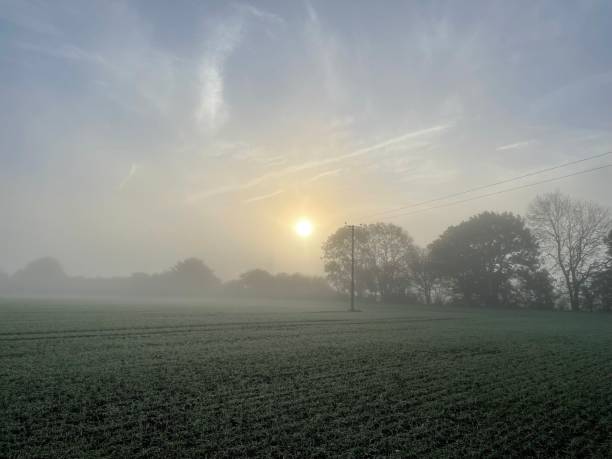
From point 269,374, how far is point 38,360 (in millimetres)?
→ 8771

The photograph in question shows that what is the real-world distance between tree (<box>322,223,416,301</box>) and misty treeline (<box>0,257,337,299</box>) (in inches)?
952

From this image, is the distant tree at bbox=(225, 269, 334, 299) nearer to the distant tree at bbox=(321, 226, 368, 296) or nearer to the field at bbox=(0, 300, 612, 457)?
the distant tree at bbox=(321, 226, 368, 296)

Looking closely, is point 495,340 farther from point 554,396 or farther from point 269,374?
point 269,374

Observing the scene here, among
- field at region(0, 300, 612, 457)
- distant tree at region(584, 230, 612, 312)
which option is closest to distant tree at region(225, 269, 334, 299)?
distant tree at region(584, 230, 612, 312)

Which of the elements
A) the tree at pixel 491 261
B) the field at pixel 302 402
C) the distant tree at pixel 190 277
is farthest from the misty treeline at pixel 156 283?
the field at pixel 302 402

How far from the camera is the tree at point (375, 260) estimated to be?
284ft

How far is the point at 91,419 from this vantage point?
7664mm

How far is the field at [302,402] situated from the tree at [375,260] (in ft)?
229

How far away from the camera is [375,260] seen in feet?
298

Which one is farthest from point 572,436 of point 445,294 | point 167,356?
point 445,294

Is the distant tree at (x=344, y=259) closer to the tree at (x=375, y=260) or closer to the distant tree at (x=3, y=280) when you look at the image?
the tree at (x=375, y=260)

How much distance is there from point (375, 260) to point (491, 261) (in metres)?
27.0

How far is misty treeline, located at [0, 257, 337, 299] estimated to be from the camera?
124062 mm

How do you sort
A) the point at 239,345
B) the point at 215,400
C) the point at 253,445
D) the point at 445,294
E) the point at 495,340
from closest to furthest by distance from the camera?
the point at 253,445
the point at 215,400
the point at 239,345
the point at 495,340
the point at 445,294
